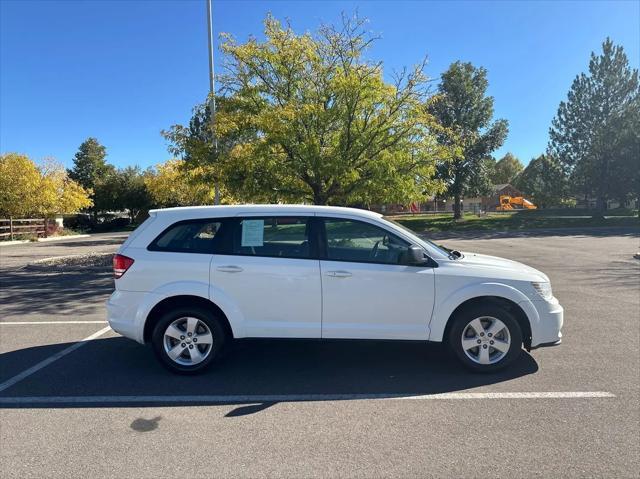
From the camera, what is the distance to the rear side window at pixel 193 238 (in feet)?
16.4

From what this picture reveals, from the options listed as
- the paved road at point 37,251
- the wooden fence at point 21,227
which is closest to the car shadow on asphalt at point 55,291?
the paved road at point 37,251

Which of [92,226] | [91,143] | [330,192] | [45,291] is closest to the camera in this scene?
[45,291]

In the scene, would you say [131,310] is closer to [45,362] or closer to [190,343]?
[190,343]

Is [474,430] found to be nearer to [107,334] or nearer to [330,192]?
[107,334]

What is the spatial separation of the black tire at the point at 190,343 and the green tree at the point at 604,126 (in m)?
43.4

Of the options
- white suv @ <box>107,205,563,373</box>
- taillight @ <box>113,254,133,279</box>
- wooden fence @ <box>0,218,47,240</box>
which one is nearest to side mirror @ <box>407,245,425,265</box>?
white suv @ <box>107,205,563,373</box>

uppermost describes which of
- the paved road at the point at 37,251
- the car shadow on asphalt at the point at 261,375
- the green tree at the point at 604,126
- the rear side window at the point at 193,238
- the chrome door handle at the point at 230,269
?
the green tree at the point at 604,126

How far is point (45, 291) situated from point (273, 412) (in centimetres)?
875

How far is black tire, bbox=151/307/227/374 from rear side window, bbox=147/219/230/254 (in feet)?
2.10

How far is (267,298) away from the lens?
15.9 feet

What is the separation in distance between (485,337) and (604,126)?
140 feet

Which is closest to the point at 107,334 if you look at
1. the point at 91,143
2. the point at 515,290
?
the point at 515,290

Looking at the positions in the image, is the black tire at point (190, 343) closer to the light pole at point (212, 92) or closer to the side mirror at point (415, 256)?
the side mirror at point (415, 256)

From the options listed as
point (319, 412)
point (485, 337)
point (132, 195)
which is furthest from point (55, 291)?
point (132, 195)
